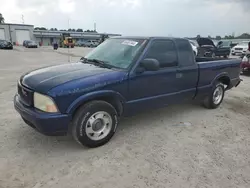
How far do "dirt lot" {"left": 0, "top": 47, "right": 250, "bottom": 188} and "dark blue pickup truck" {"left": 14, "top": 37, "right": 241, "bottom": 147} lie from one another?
0.40 meters

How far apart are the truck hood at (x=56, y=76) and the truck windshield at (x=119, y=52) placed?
0.99ft

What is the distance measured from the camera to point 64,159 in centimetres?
329

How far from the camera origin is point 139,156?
3414mm

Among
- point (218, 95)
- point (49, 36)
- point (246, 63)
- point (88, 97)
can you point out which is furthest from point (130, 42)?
point (49, 36)

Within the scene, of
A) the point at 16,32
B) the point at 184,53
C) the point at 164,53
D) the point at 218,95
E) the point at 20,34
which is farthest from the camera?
the point at 20,34

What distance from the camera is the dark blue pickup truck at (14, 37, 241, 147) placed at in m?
3.20

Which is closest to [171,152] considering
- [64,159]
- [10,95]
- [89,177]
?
[89,177]

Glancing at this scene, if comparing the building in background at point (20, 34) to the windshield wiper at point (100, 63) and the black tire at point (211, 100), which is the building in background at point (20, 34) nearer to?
the black tire at point (211, 100)

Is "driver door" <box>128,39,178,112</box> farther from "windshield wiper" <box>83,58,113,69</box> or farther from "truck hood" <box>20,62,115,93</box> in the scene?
"truck hood" <box>20,62,115,93</box>

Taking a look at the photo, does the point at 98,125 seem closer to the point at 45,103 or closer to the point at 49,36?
the point at 45,103

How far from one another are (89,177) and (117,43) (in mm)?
2541

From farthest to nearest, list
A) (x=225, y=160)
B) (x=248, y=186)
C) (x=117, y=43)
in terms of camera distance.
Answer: (x=117, y=43)
(x=225, y=160)
(x=248, y=186)

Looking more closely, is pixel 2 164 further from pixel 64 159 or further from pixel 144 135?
pixel 144 135

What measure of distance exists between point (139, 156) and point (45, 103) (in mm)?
1536
